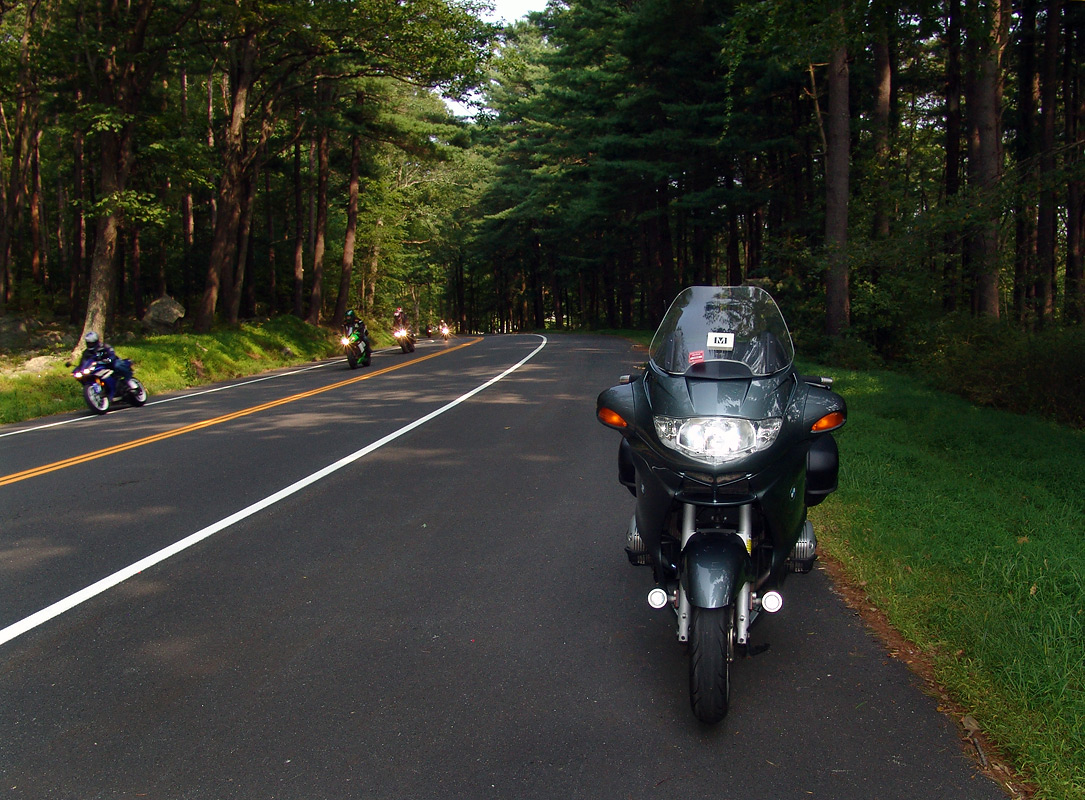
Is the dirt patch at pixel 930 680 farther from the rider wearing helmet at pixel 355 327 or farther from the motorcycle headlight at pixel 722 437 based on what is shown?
the rider wearing helmet at pixel 355 327

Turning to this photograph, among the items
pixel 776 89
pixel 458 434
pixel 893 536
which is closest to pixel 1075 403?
pixel 893 536

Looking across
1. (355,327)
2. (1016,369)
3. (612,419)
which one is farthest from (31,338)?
(612,419)

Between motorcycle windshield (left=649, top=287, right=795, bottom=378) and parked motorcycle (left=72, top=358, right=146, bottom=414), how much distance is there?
1355 cm

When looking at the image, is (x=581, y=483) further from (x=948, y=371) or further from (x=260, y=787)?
(x=948, y=371)

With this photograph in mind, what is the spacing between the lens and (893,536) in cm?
599

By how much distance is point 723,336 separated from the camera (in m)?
4.31

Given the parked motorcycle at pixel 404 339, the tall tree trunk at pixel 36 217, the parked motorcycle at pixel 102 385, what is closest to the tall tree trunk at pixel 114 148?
the parked motorcycle at pixel 102 385

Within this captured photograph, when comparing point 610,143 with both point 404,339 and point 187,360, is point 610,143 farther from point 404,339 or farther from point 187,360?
point 187,360

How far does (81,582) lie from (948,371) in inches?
545

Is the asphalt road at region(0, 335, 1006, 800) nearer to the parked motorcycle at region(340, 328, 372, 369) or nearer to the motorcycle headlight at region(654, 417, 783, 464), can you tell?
the motorcycle headlight at region(654, 417, 783, 464)

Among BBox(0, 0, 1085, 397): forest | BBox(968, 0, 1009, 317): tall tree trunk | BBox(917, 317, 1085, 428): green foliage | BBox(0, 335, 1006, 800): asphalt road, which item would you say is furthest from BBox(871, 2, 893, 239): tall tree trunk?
BBox(0, 335, 1006, 800): asphalt road

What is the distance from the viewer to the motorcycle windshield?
422 centimetres

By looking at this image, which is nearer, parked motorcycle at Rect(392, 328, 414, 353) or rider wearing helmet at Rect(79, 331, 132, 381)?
rider wearing helmet at Rect(79, 331, 132, 381)

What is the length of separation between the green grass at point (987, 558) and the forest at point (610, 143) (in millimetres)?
3977
